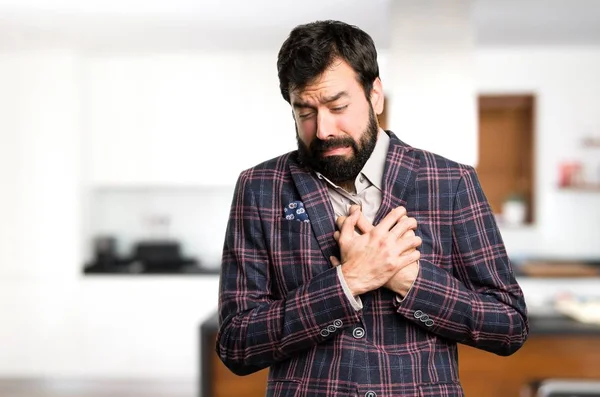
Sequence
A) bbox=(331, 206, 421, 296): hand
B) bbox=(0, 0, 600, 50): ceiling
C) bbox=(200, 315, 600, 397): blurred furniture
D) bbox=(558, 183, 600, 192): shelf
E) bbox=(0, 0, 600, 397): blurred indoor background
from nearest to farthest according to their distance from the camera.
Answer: bbox=(331, 206, 421, 296): hand
bbox=(200, 315, 600, 397): blurred furniture
bbox=(0, 0, 600, 50): ceiling
bbox=(0, 0, 600, 397): blurred indoor background
bbox=(558, 183, 600, 192): shelf

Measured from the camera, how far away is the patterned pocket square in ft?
4.63

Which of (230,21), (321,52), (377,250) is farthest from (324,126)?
(230,21)

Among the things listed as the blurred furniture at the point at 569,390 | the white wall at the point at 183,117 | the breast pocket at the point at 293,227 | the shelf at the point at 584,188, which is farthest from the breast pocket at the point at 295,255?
the shelf at the point at 584,188

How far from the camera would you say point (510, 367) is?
364 cm

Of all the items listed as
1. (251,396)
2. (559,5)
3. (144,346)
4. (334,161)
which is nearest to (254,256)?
(334,161)

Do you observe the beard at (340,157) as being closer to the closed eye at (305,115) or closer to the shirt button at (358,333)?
the closed eye at (305,115)

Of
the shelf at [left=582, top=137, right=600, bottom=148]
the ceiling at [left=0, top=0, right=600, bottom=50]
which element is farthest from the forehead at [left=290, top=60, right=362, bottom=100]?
the shelf at [left=582, top=137, right=600, bottom=148]

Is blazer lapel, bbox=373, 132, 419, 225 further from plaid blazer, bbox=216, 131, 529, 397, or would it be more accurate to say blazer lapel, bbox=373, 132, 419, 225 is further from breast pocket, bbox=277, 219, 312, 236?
breast pocket, bbox=277, 219, 312, 236

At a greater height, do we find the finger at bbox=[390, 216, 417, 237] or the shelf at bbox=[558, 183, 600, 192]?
the shelf at bbox=[558, 183, 600, 192]

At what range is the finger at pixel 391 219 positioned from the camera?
1313 millimetres

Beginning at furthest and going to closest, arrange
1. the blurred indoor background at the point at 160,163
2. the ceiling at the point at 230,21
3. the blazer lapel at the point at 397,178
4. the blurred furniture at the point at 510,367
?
the blurred indoor background at the point at 160,163 → the ceiling at the point at 230,21 → the blurred furniture at the point at 510,367 → the blazer lapel at the point at 397,178

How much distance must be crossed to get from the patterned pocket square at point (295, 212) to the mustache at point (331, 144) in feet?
0.41

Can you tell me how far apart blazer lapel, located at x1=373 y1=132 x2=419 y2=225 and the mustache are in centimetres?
11

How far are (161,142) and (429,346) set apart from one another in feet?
16.6
